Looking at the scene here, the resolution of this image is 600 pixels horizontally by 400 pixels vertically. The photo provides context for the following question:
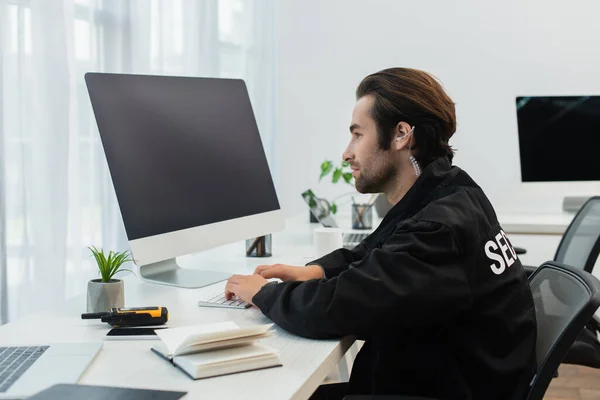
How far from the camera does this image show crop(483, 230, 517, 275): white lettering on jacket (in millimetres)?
1375

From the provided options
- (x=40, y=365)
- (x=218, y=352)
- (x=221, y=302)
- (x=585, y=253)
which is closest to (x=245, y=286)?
(x=221, y=302)

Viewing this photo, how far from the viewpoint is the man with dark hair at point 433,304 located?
129 centimetres

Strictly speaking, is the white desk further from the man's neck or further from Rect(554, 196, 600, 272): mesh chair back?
Rect(554, 196, 600, 272): mesh chair back

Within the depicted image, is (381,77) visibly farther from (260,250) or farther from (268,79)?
(268,79)

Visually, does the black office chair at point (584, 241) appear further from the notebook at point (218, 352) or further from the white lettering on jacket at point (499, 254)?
the notebook at point (218, 352)

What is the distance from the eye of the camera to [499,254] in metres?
1.40

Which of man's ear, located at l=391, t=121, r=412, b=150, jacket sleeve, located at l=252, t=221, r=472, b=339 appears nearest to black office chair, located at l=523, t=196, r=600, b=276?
man's ear, located at l=391, t=121, r=412, b=150

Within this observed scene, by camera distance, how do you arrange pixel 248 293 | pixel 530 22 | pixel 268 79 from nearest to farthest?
pixel 248 293
pixel 530 22
pixel 268 79

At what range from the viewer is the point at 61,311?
158 cm

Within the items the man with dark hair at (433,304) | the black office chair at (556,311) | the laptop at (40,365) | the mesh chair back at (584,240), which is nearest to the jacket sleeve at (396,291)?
the man with dark hair at (433,304)

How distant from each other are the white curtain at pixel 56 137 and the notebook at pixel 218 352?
1.25 m

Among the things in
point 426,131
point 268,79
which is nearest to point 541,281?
point 426,131

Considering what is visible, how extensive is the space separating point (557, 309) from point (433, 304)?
30 centimetres

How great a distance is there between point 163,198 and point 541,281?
900mm
